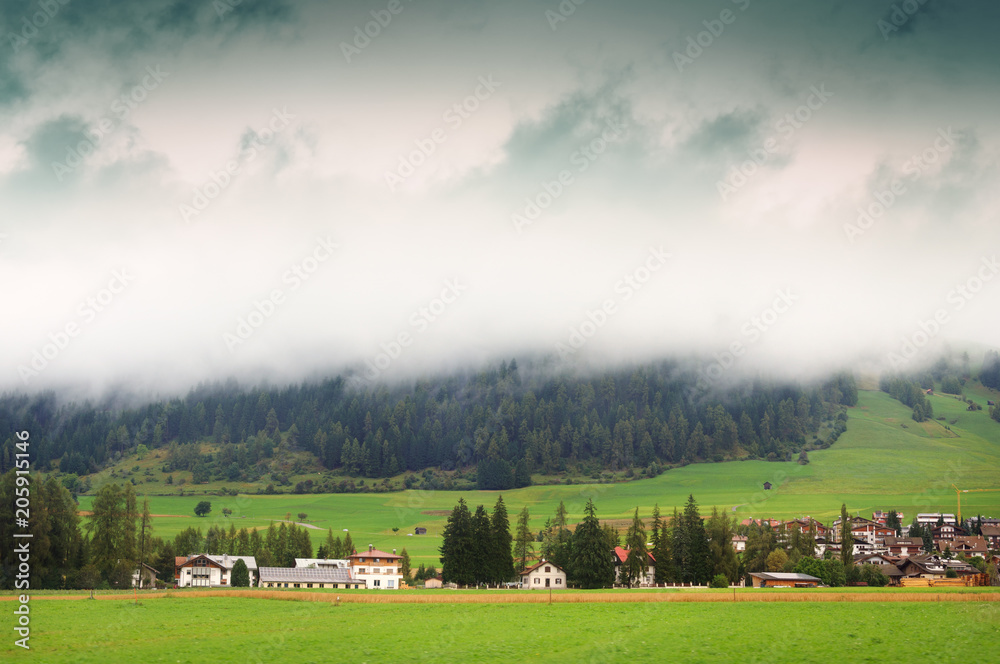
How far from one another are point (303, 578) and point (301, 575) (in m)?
0.93

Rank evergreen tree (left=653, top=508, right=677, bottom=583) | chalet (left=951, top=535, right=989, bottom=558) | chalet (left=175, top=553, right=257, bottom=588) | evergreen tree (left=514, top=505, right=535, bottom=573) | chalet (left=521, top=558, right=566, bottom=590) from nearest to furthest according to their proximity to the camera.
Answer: evergreen tree (left=653, top=508, right=677, bottom=583) < chalet (left=521, top=558, right=566, bottom=590) < chalet (left=175, top=553, right=257, bottom=588) < evergreen tree (left=514, top=505, right=535, bottom=573) < chalet (left=951, top=535, right=989, bottom=558)

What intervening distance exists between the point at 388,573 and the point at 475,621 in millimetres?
86712

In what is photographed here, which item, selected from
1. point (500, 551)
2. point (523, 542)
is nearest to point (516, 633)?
point (500, 551)

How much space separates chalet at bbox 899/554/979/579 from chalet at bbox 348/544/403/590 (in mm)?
87181

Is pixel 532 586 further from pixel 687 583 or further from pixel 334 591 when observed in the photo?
pixel 334 591

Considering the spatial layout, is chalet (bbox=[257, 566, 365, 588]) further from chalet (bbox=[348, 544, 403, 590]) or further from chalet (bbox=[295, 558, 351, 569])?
chalet (bbox=[295, 558, 351, 569])

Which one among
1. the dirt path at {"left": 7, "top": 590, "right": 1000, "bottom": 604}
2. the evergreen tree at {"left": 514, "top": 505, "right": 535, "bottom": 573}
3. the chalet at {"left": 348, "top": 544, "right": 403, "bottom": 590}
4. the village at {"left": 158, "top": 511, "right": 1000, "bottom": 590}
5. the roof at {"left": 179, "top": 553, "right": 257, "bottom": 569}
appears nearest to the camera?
the dirt path at {"left": 7, "top": 590, "right": 1000, "bottom": 604}

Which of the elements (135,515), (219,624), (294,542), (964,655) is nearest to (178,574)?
(294,542)

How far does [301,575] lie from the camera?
126 meters

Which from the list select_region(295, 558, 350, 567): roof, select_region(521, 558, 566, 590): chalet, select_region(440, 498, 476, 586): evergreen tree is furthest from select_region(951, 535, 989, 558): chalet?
select_region(295, 558, 350, 567): roof

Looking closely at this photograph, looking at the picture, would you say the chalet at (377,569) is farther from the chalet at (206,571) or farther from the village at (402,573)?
the chalet at (206,571)

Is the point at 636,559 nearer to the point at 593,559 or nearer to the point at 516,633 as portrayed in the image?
the point at 593,559

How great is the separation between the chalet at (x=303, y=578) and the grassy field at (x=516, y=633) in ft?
178

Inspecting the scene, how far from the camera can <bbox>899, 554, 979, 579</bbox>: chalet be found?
138125 millimetres
